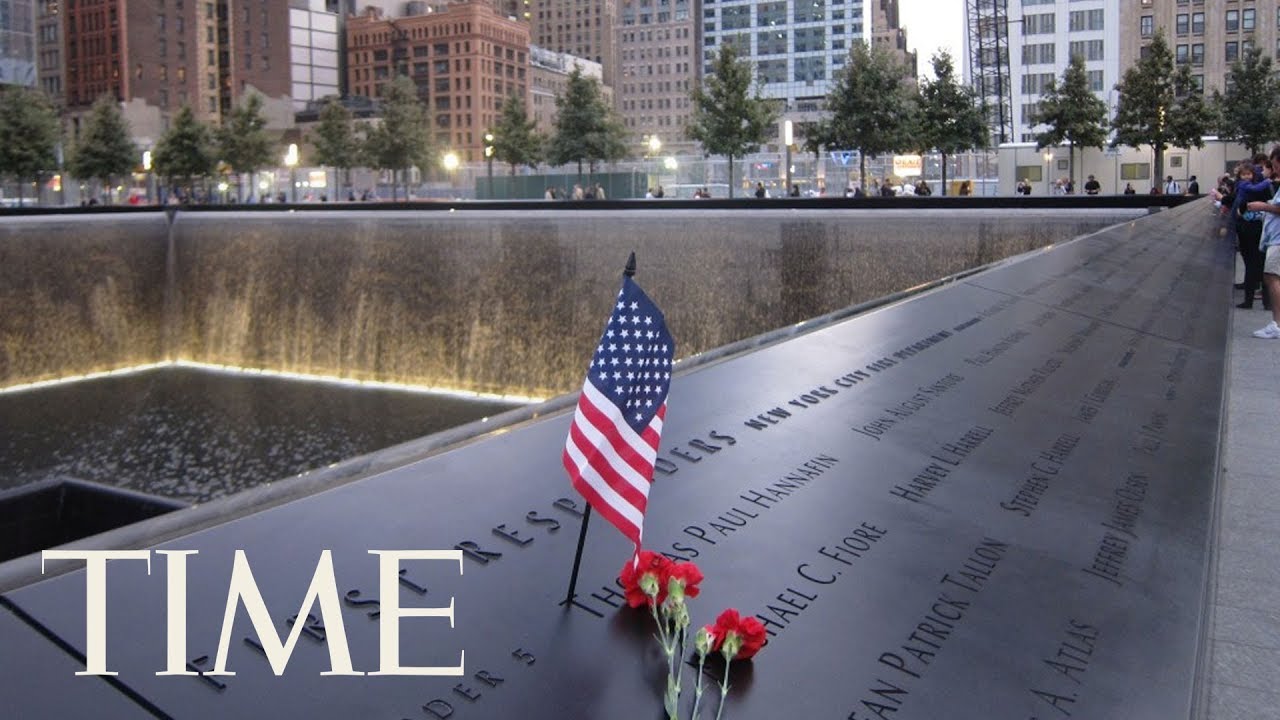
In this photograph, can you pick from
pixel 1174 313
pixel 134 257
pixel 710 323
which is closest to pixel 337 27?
pixel 134 257

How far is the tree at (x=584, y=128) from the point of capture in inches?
2095

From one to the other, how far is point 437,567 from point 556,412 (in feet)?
4.52

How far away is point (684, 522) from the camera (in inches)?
110

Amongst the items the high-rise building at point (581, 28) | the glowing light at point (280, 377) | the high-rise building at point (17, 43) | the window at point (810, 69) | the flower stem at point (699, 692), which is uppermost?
the high-rise building at point (581, 28)

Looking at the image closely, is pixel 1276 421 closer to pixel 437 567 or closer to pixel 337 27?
Result: pixel 437 567

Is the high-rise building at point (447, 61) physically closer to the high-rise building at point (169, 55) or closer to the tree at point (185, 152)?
the high-rise building at point (169, 55)

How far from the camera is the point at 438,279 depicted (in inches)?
862

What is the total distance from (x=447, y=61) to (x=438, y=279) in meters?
115

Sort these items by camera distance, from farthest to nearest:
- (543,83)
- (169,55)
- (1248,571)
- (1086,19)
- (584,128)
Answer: (543,83), (169,55), (1086,19), (584,128), (1248,571)

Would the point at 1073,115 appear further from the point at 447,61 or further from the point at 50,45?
the point at 50,45

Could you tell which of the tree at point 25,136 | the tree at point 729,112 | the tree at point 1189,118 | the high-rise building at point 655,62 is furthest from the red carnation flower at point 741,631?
the high-rise building at point 655,62

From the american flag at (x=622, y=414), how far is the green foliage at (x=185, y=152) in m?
59.5

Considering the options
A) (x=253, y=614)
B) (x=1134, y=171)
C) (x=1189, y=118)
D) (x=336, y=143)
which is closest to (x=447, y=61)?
(x=336, y=143)

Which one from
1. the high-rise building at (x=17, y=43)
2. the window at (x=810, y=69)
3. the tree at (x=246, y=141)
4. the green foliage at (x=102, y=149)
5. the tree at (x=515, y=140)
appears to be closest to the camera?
the green foliage at (x=102, y=149)
